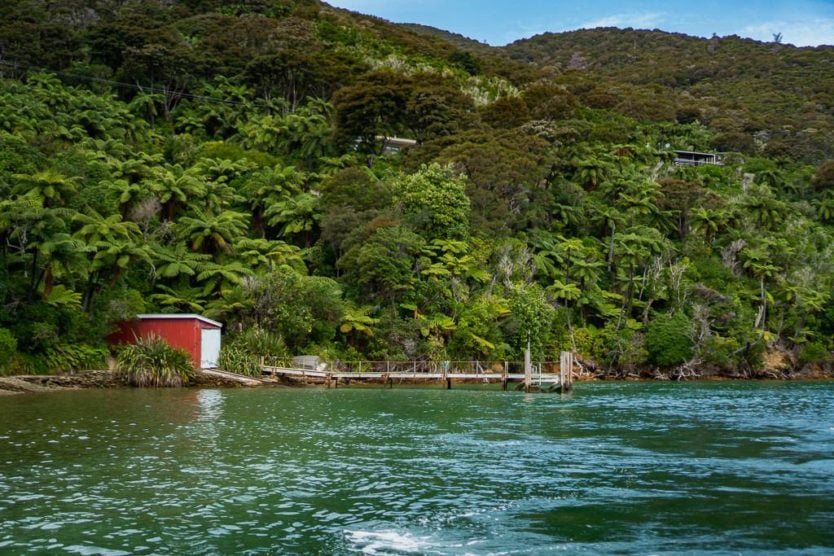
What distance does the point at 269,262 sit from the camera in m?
47.1

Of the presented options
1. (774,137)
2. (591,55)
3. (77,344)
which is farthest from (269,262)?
(591,55)

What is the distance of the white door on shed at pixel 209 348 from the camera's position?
131 ft

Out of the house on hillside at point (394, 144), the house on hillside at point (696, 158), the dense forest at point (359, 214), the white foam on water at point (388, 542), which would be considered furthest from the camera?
the house on hillside at point (696, 158)

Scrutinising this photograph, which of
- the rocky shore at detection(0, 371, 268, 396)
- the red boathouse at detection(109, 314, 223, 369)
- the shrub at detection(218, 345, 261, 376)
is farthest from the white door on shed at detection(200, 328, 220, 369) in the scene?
the rocky shore at detection(0, 371, 268, 396)

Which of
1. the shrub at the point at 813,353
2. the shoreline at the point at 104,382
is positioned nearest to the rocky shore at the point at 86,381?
the shoreline at the point at 104,382

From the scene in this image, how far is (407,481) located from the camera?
1566 centimetres

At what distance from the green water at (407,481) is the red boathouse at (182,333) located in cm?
1127

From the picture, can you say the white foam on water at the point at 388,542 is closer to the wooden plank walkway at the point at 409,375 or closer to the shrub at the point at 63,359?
the wooden plank walkway at the point at 409,375

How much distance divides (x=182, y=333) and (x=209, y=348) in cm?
159

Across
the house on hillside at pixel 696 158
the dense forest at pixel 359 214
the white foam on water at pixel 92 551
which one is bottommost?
the white foam on water at pixel 92 551

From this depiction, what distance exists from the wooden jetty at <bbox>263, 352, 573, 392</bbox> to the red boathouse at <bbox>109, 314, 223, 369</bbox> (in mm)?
2951

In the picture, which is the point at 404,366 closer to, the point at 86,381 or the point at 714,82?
the point at 86,381

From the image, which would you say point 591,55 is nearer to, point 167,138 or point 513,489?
point 167,138

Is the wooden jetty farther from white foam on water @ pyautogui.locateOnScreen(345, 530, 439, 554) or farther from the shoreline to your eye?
white foam on water @ pyautogui.locateOnScreen(345, 530, 439, 554)
